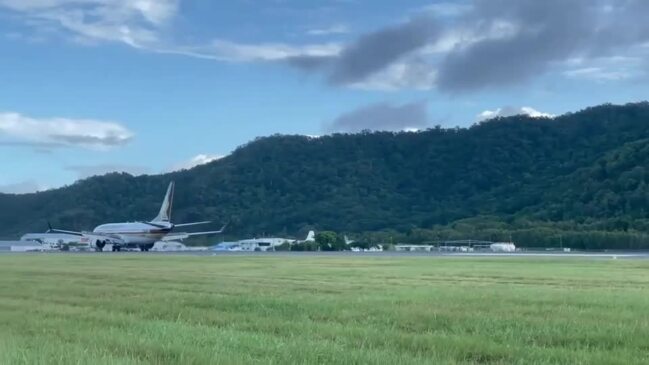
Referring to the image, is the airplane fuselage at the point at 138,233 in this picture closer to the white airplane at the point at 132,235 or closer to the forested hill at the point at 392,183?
the white airplane at the point at 132,235

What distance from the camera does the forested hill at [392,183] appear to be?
416 ft

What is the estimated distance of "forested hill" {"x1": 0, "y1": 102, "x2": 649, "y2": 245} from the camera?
126875 millimetres

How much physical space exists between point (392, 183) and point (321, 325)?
14544cm

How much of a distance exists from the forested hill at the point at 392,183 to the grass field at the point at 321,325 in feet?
315

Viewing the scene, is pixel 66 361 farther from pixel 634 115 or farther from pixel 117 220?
pixel 634 115

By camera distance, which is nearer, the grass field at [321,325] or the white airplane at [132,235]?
the grass field at [321,325]

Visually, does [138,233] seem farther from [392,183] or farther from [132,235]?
[392,183]

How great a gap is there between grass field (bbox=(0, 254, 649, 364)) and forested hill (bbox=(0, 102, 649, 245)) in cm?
9601

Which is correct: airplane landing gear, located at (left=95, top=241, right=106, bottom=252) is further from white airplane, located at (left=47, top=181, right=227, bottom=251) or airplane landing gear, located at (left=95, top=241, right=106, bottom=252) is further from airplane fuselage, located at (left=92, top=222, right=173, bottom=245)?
airplane fuselage, located at (left=92, top=222, right=173, bottom=245)

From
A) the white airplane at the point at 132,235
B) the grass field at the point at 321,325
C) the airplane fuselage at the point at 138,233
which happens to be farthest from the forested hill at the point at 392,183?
the grass field at the point at 321,325

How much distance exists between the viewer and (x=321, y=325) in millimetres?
12344

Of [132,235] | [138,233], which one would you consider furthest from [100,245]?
[138,233]

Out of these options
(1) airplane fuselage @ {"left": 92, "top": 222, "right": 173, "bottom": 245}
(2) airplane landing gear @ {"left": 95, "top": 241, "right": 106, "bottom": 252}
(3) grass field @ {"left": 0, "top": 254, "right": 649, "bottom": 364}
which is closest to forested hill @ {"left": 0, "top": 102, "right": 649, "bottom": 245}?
(2) airplane landing gear @ {"left": 95, "top": 241, "right": 106, "bottom": 252}

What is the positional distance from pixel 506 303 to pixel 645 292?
210 inches
